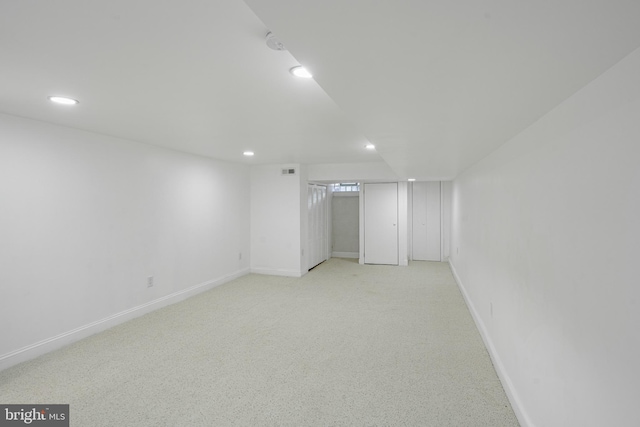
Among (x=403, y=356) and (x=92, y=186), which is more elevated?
(x=92, y=186)

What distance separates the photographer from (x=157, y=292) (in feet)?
14.3

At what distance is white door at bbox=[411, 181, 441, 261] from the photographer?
7875 millimetres

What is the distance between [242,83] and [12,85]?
5.08ft

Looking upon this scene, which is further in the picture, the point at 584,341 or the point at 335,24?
the point at 584,341

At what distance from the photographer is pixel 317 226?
7.27m

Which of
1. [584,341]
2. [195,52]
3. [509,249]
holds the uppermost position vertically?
[195,52]

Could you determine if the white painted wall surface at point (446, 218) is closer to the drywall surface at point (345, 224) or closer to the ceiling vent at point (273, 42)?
the drywall surface at point (345, 224)

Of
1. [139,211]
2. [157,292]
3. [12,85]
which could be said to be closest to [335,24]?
[12,85]

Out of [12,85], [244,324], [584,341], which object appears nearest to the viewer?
[584,341]

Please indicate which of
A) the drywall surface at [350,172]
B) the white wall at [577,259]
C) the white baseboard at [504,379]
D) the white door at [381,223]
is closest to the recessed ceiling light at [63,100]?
the white wall at [577,259]

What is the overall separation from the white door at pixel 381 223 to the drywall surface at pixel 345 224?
0.99 meters

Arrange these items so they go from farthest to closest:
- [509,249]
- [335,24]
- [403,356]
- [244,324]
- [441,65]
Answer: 1. [244,324]
2. [403,356]
3. [509,249]
4. [441,65]
5. [335,24]

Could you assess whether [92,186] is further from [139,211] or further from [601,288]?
[601,288]

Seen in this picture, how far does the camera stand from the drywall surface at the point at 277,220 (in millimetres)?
6203
